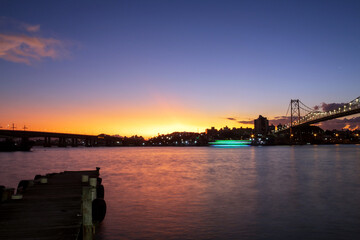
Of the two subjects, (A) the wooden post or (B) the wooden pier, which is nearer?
(B) the wooden pier

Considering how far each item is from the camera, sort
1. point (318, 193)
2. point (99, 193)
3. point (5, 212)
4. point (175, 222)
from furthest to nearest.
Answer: point (318, 193) → point (99, 193) → point (175, 222) → point (5, 212)

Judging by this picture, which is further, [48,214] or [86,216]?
[48,214]

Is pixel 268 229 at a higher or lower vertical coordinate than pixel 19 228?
lower

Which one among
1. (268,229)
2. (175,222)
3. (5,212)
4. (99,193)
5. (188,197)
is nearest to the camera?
(5,212)

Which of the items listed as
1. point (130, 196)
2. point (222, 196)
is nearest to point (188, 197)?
point (222, 196)

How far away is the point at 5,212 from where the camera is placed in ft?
32.8

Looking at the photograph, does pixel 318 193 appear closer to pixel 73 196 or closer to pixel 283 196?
pixel 283 196

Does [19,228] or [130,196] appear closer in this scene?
[19,228]

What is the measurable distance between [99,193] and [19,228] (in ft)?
23.5

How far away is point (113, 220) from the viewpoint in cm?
1392

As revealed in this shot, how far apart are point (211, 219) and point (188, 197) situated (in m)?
6.30

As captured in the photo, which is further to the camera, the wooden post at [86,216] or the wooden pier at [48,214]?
the wooden post at [86,216]

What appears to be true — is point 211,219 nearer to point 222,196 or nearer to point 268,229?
point 268,229

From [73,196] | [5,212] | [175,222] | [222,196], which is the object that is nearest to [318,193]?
[222,196]
